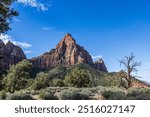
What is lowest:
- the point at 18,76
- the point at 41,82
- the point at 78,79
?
the point at 78,79

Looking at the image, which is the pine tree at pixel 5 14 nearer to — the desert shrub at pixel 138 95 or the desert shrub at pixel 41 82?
the desert shrub at pixel 138 95

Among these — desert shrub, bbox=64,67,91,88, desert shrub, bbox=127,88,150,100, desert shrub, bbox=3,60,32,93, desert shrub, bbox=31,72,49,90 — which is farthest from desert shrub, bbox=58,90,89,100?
desert shrub, bbox=31,72,49,90

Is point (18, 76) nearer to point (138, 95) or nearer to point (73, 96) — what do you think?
point (73, 96)

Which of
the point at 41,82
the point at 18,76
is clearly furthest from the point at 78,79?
the point at 41,82

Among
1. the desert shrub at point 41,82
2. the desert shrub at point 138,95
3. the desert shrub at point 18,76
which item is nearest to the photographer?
the desert shrub at point 138,95

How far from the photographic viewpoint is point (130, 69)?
50.9 m

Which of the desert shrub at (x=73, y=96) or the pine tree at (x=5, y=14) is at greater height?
the pine tree at (x=5, y=14)

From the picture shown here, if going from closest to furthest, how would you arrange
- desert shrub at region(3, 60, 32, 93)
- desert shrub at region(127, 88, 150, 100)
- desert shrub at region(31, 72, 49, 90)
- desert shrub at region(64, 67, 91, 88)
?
desert shrub at region(127, 88, 150, 100)
desert shrub at region(64, 67, 91, 88)
desert shrub at region(3, 60, 32, 93)
desert shrub at region(31, 72, 49, 90)

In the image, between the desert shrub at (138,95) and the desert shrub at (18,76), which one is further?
the desert shrub at (18,76)

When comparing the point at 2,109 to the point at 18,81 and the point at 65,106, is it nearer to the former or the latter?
the point at 65,106

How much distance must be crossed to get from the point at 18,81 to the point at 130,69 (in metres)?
34.7

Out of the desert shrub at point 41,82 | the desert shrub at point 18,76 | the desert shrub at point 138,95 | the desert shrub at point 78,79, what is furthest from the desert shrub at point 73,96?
the desert shrub at point 41,82

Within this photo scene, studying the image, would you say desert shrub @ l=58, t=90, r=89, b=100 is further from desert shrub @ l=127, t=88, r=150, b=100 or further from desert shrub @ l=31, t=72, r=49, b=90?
desert shrub @ l=31, t=72, r=49, b=90

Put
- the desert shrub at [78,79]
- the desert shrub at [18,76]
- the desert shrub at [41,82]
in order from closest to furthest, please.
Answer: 1. the desert shrub at [78,79]
2. the desert shrub at [18,76]
3. the desert shrub at [41,82]
